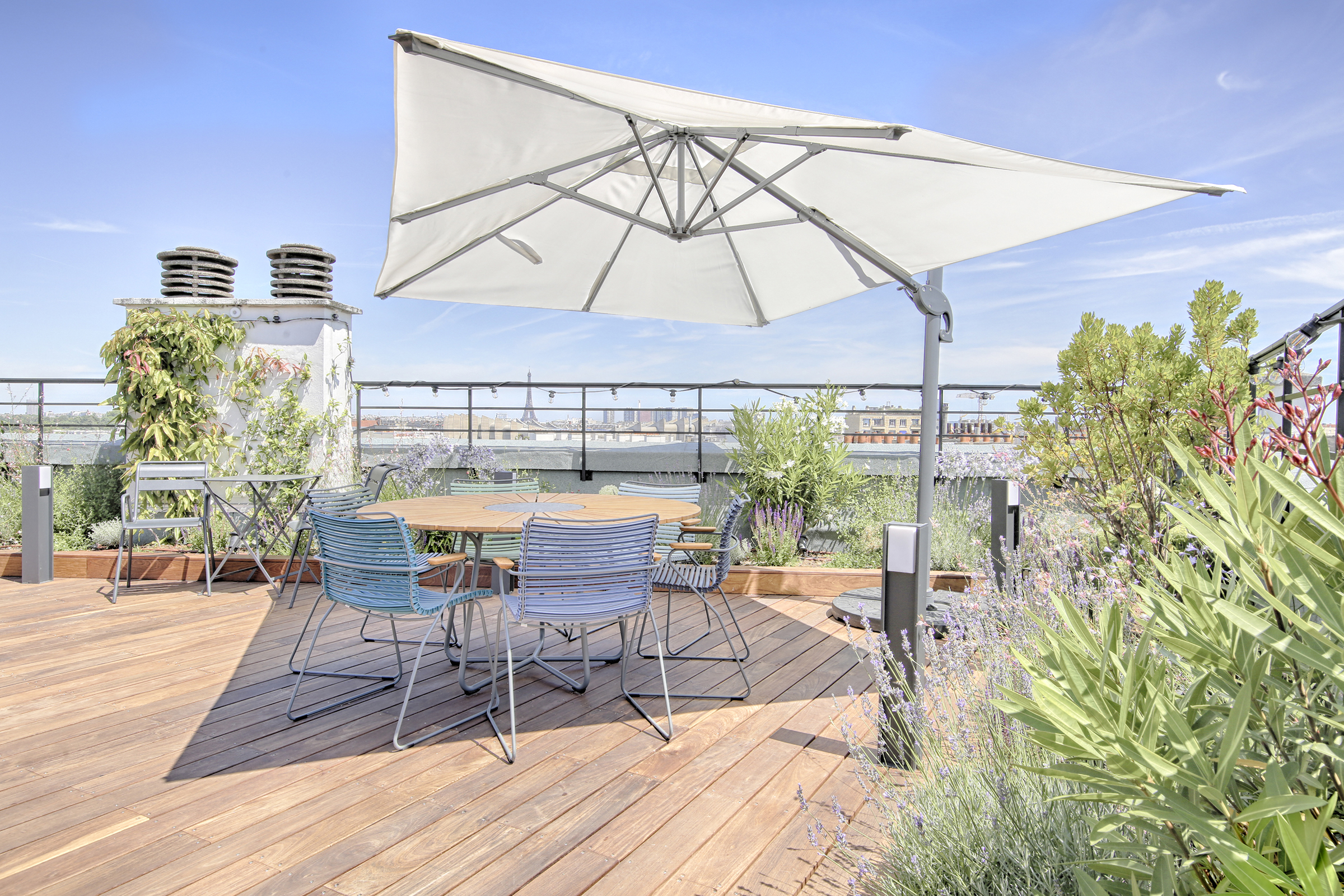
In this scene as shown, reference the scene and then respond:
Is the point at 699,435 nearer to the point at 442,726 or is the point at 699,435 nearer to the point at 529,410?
the point at 529,410

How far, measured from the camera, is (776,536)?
5414 mm

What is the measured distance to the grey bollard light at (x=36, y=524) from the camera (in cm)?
520

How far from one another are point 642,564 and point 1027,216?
2.20 metres

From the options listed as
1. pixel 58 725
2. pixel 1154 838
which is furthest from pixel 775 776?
pixel 58 725

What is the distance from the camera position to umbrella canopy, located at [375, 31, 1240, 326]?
2350 mm

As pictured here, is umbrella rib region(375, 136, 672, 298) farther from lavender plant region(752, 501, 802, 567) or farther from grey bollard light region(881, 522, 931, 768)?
lavender plant region(752, 501, 802, 567)

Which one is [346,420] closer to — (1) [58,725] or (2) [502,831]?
(1) [58,725]

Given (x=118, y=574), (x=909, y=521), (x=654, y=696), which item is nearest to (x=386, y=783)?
(x=654, y=696)

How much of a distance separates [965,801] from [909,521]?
383 centimetres

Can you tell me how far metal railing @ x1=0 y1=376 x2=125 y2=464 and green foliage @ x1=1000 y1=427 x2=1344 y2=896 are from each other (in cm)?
780

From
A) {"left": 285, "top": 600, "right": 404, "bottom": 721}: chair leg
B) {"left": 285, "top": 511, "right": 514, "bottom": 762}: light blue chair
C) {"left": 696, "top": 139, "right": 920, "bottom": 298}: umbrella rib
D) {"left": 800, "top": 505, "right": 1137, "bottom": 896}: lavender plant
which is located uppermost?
{"left": 696, "top": 139, "right": 920, "bottom": 298}: umbrella rib

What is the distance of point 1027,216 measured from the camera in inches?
122

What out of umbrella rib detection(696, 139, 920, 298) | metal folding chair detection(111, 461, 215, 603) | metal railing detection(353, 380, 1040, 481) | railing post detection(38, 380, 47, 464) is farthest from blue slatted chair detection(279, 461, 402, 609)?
railing post detection(38, 380, 47, 464)

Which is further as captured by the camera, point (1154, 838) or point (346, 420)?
point (346, 420)
